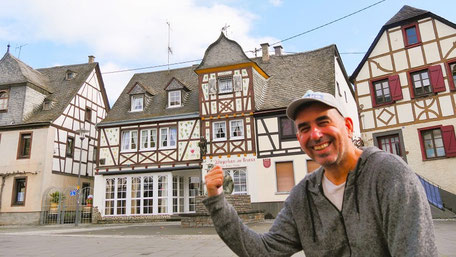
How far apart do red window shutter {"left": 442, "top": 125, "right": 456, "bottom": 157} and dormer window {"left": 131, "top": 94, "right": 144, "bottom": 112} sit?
1541 cm

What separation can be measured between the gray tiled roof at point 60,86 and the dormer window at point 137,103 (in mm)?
4432

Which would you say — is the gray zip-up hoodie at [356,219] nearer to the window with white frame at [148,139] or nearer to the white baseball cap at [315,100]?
the white baseball cap at [315,100]

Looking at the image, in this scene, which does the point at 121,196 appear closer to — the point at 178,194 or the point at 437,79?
the point at 178,194

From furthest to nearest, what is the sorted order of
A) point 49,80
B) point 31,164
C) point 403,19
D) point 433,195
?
point 49,80, point 31,164, point 403,19, point 433,195

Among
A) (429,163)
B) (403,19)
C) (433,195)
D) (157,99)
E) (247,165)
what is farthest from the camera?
(157,99)

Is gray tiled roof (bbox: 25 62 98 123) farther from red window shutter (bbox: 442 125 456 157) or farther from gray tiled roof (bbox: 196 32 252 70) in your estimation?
red window shutter (bbox: 442 125 456 157)

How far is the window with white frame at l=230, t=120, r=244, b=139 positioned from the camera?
17.7 m

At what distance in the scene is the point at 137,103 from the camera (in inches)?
818

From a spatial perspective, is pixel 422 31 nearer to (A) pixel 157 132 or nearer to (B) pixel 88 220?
(A) pixel 157 132

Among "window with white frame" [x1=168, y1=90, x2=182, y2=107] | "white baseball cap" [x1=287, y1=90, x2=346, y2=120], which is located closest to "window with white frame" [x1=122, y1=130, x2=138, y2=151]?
"window with white frame" [x1=168, y1=90, x2=182, y2=107]

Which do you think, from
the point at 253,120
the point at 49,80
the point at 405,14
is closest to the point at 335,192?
the point at 253,120

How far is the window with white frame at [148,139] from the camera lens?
62.7 feet

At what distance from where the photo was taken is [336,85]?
61.1 ft

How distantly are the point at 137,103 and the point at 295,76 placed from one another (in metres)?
9.44
